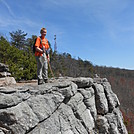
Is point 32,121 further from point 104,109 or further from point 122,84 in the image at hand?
point 122,84

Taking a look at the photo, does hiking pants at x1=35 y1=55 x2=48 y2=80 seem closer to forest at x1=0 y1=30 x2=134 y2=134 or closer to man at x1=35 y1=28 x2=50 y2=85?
man at x1=35 y1=28 x2=50 y2=85

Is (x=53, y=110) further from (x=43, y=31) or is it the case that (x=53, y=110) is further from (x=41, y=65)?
(x=43, y=31)

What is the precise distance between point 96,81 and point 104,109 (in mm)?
1779

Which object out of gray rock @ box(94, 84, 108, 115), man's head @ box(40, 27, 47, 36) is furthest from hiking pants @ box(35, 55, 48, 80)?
gray rock @ box(94, 84, 108, 115)

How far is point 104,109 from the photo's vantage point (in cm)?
765

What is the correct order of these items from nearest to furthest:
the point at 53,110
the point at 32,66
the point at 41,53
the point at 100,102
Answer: the point at 53,110
the point at 41,53
the point at 100,102
the point at 32,66

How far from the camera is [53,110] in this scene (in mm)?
4457

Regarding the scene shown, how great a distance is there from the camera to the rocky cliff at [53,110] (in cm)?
328

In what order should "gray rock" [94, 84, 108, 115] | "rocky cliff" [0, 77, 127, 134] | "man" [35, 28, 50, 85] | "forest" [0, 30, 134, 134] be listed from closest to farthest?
"rocky cliff" [0, 77, 127, 134]
"man" [35, 28, 50, 85]
"gray rock" [94, 84, 108, 115]
"forest" [0, 30, 134, 134]

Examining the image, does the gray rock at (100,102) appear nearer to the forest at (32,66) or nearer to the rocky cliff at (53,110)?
the rocky cliff at (53,110)

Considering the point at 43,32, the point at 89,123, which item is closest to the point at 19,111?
the point at 43,32

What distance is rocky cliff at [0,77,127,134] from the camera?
3275mm

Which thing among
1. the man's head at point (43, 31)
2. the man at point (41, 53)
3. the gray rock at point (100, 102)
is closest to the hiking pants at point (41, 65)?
the man at point (41, 53)

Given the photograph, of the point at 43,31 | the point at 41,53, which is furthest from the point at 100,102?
the point at 43,31
